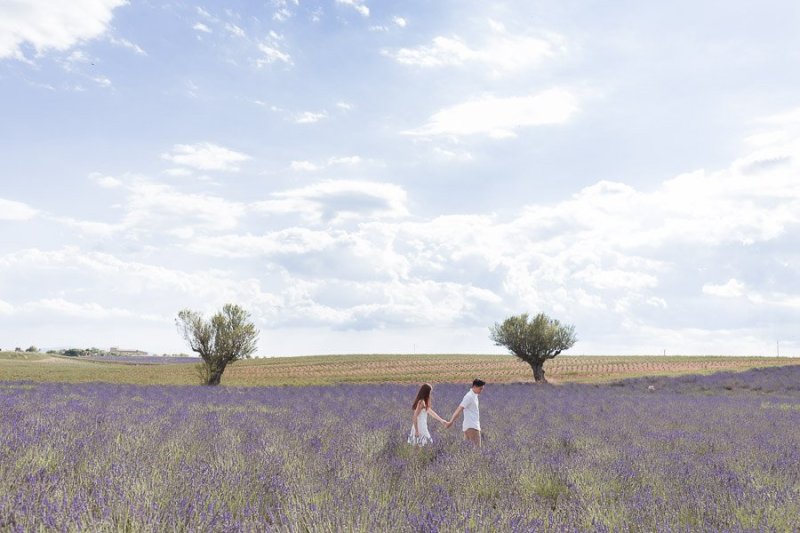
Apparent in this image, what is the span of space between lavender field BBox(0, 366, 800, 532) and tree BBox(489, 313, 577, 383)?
22729 mm

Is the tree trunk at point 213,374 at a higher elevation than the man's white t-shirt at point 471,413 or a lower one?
lower

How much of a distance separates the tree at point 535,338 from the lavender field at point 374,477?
74.6ft

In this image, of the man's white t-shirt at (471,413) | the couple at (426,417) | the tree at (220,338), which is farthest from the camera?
the tree at (220,338)

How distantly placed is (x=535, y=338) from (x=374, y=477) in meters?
29.3

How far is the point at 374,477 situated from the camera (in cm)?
468

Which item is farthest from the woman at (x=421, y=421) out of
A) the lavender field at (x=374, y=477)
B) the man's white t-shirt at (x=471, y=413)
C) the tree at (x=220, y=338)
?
the tree at (x=220, y=338)

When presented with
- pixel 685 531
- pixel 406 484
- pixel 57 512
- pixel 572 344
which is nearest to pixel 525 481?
pixel 406 484

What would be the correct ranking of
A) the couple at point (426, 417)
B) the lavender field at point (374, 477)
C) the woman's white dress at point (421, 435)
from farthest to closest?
1. the couple at point (426, 417)
2. the woman's white dress at point (421, 435)
3. the lavender field at point (374, 477)

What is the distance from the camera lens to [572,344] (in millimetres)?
33094

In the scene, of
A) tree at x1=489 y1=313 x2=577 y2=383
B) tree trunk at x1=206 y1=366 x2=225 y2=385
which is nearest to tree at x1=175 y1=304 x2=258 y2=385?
tree trunk at x1=206 y1=366 x2=225 y2=385

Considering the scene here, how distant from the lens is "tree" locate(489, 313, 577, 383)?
32.9m

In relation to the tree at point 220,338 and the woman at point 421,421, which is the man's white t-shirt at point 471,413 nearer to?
the woman at point 421,421

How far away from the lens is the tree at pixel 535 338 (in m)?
32.9

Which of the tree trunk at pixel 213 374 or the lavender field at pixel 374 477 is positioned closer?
the lavender field at pixel 374 477
